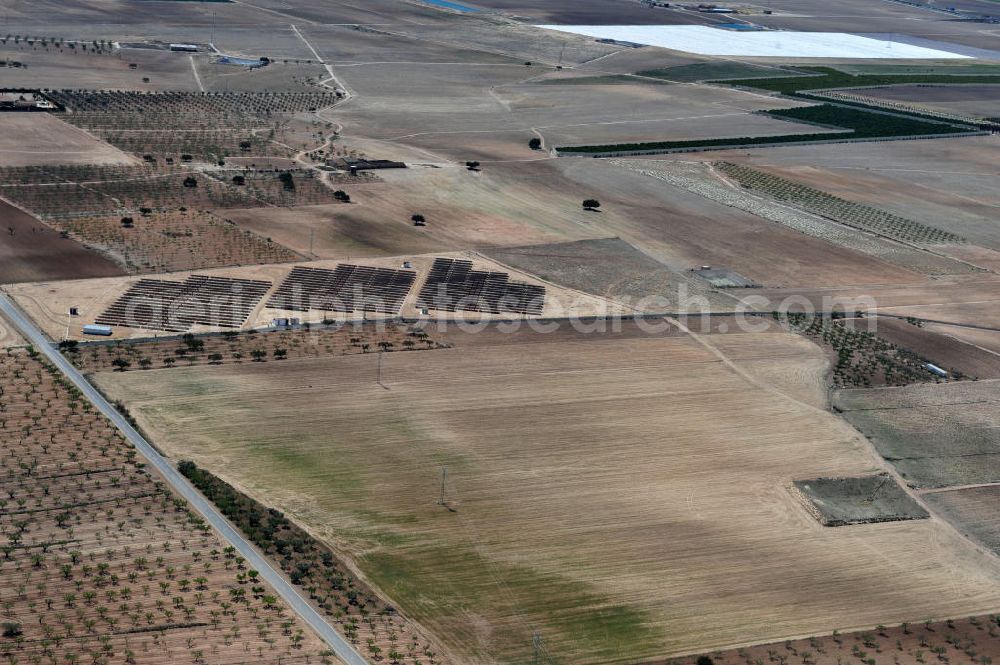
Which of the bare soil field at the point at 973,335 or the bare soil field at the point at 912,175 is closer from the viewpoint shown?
the bare soil field at the point at 973,335

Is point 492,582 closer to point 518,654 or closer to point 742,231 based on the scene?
point 518,654

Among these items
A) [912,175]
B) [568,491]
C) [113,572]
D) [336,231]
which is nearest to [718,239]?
[336,231]

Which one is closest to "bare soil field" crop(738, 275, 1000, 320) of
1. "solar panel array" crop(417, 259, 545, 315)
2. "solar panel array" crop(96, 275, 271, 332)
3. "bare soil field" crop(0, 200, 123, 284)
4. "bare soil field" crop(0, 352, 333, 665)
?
"solar panel array" crop(417, 259, 545, 315)

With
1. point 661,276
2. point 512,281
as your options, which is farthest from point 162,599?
point 661,276

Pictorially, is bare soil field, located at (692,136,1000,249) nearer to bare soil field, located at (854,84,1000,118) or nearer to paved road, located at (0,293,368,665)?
bare soil field, located at (854,84,1000,118)

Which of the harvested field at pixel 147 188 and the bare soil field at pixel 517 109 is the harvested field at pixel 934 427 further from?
the bare soil field at pixel 517 109

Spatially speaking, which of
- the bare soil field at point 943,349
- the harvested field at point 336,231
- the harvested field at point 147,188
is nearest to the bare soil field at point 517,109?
the harvested field at point 147,188
